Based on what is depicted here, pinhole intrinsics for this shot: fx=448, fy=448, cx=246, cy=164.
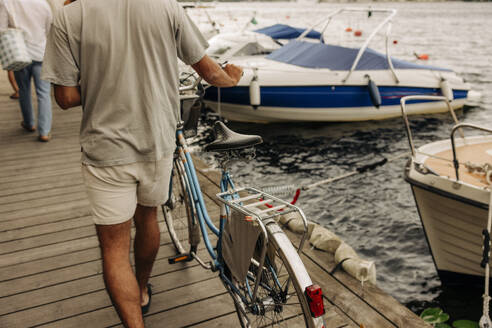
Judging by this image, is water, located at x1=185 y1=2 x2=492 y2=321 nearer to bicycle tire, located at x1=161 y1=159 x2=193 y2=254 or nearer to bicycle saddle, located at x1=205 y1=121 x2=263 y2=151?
bicycle tire, located at x1=161 y1=159 x2=193 y2=254

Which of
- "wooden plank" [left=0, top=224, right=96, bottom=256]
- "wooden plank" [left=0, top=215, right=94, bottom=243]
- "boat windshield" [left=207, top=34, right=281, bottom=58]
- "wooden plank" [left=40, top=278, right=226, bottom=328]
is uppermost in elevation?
"boat windshield" [left=207, top=34, right=281, bottom=58]

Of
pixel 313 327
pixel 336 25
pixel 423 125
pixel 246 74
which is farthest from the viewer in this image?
pixel 336 25

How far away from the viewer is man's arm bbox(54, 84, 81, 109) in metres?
1.70

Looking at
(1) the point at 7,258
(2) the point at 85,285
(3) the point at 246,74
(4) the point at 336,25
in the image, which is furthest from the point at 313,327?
(4) the point at 336,25

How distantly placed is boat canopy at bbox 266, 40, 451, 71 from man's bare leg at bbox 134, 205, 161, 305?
24.2 ft

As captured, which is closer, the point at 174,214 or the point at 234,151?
the point at 234,151

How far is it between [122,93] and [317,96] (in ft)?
25.3

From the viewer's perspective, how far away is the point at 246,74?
9008mm

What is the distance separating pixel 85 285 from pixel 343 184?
5051 mm

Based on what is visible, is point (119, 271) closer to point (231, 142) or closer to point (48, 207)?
point (231, 142)

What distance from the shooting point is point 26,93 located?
5.52m

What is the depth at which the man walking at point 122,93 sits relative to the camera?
A: 1.63m

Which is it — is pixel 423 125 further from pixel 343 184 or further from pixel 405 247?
pixel 405 247

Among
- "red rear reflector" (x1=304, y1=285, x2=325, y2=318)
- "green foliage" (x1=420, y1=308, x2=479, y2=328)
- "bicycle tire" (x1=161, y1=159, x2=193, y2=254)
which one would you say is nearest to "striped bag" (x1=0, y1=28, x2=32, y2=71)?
"bicycle tire" (x1=161, y1=159, x2=193, y2=254)
